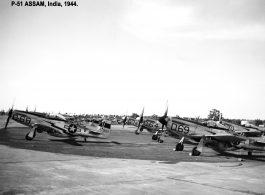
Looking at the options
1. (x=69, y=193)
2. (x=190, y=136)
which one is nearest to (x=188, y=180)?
(x=69, y=193)

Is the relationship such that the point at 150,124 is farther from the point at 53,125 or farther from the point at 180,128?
the point at 53,125

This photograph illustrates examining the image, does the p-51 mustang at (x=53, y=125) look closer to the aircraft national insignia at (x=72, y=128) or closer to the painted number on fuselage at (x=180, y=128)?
the aircraft national insignia at (x=72, y=128)

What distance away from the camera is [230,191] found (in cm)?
626

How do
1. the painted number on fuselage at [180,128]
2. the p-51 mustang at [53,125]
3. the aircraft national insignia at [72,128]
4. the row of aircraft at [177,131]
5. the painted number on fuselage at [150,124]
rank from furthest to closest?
1. the painted number on fuselage at [150,124]
2. the aircraft national insignia at [72,128]
3. the p-51 mustang at [53,125]
4. the painted number on fuselage at [180,128]
5. the row of aircraft at [177,131]

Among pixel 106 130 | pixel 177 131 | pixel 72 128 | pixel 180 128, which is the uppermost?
pixel 180 128

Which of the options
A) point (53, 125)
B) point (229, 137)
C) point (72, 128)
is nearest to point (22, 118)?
point (53, 125)

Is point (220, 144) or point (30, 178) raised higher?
point (220, 144)

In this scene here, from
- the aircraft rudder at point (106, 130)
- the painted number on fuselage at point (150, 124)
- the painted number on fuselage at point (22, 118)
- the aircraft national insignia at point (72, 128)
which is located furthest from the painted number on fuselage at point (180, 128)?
the painted number on fuselage at point (22, 118)

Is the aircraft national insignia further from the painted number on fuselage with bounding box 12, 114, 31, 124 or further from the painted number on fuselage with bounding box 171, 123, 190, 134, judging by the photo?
the painted number on fuselage with bounding box 171, 123, 190, 134

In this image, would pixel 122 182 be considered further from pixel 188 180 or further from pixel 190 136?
pixel 190 136

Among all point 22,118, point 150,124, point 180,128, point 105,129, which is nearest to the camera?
point 180,128

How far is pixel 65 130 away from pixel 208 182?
49.6 ft

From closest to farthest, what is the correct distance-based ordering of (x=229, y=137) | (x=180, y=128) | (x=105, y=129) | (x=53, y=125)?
1. (x=229, y=137)
2. (x=180, y=128)
3. (x=53, y=125)
4. (x=105, y=129)

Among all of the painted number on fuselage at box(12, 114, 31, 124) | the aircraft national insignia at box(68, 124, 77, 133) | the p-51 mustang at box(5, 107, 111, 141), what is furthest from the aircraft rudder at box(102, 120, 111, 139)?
the painted number on fuselage at box(12, 114, 31, 124)
